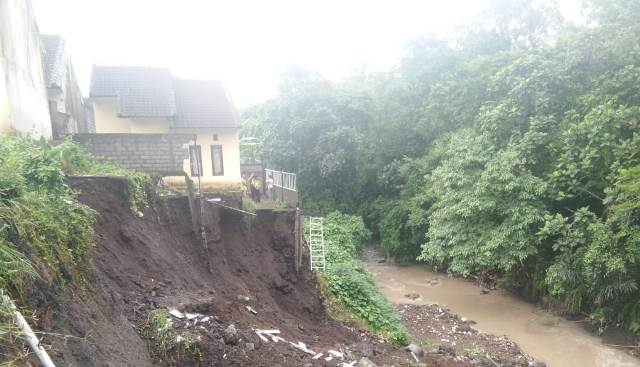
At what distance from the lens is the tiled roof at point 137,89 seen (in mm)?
15555

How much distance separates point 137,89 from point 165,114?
1955 millimetres

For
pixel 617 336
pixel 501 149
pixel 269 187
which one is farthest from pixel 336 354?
pixel 269 187

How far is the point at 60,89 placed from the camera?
11875mm

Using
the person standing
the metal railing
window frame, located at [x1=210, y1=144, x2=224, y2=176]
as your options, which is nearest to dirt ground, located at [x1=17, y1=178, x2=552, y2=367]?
the metal railing

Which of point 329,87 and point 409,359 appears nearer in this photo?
point 409,359

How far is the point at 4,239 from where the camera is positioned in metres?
3.34

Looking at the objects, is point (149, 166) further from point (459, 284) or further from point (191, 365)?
point (459, 284)

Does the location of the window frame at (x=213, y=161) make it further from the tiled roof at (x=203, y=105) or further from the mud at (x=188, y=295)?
the mud at (x=188, y=295)

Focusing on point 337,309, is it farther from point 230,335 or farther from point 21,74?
point 21,74

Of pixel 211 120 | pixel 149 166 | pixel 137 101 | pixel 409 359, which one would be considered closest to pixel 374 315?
pixel 409 359

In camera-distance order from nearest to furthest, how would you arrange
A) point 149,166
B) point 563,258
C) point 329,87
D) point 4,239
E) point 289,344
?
point 4,239
point 289,344
point 149,166
point 563,258
point 329,87

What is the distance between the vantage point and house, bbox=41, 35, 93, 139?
462 inches

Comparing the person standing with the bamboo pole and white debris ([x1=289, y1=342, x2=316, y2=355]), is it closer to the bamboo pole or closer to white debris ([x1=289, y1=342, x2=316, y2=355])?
white debris ([x1=289, y1=342, x2=316, y2=355])

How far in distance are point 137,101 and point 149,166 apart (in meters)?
7.26
